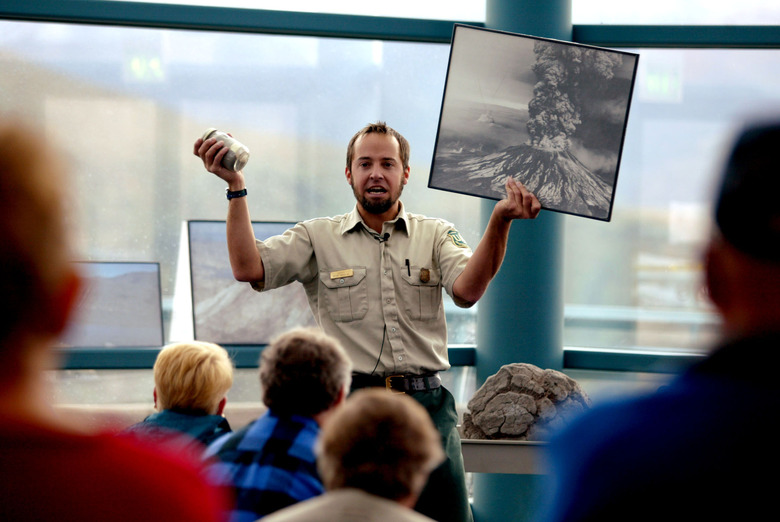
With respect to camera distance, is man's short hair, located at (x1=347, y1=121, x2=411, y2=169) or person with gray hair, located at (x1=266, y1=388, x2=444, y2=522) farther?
man's short hair, located at (x1=347, y1=121, x2=411, y2=169)

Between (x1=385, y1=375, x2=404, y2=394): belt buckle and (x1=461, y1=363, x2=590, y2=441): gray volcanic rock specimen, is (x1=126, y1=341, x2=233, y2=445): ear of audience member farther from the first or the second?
(x1=461, y1=363, x2=590, y2=441): gray volcanic rock specimen

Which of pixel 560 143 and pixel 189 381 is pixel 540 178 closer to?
pixel 560 143

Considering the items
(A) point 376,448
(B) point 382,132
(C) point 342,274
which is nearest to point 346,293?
(C) point 342,274

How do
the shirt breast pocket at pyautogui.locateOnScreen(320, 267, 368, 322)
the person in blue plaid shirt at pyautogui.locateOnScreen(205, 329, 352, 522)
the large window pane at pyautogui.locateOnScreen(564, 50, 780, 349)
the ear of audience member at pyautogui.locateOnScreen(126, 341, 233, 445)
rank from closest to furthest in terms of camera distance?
the person in blue plaid shirt at pyautogui.locateOnScreen(205, 329, 352, 522)
the ear of audience member at pyautogui.locateOnScreen(126, 341, 233, 445)
the shirt breast pocket at pyautogui.locateOnScreen(320, 267, 368, 322)
the large window pane at pyautogui.locateOnScreen(564, 50, 780, 349)

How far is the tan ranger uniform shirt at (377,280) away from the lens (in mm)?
2527

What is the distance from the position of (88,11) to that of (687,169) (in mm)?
3184

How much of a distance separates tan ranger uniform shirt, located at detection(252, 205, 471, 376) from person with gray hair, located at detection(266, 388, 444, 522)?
1.40m

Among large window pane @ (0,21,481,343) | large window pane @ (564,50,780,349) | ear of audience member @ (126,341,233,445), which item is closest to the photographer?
ear of audience member @ (126,341,233,445)

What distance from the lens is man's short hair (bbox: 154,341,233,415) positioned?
1942 millimetres

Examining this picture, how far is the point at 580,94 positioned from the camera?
2.50 meters

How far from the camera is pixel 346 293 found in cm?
258

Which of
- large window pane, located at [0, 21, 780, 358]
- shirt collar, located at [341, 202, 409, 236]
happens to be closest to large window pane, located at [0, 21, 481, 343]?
large window pane, located at [0, 21, 780, 358]

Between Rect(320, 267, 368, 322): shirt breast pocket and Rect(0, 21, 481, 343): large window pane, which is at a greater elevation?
Rect(0, 21, 481, 343): large window pane

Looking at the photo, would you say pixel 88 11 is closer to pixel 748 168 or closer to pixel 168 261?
pixel 168 261
